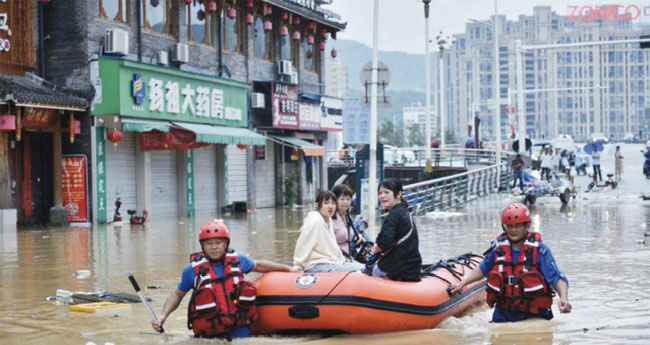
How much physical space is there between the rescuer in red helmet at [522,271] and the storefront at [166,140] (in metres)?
19.1

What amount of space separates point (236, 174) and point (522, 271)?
91.4 feet

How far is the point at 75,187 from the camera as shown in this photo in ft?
86.0

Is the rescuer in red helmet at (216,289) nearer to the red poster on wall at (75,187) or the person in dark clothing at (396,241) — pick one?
the person in dark clothing at (396,241)

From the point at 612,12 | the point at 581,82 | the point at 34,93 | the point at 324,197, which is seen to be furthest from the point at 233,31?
the point at 581,82

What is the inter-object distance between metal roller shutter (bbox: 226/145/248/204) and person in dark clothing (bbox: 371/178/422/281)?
84.5ft

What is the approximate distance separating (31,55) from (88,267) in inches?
433

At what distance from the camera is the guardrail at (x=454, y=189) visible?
93.8 feet

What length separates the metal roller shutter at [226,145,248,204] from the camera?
35.0 m

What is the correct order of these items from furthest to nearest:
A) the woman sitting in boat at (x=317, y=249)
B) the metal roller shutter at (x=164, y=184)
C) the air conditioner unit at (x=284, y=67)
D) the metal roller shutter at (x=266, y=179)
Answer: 1. the air conditioner unit at (x=284, y=67)
2. the metal roller shutter at (x=266, y=179)
3. the metal roller shutter at (x=164, y=184)
4. the woman sitting in boat at (x=317, y=249)

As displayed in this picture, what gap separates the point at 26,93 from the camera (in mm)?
23000

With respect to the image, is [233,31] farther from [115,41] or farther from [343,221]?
[343,221]

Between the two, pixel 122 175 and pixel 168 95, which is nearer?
pixel 122 175

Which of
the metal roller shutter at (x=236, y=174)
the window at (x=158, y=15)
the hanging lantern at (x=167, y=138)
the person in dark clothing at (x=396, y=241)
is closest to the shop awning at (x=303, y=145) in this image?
the metal roller shutter at (x=236, y=174)

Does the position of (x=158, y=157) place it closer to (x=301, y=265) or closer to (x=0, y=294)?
(x=0, y=294)
